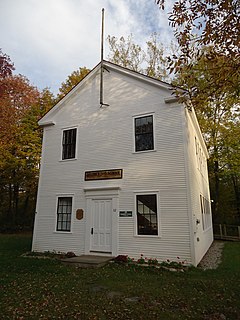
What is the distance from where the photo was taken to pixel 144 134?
10625 millimetres

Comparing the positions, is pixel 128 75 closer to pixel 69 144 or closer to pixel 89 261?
pixel 69 144

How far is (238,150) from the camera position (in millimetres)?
22172

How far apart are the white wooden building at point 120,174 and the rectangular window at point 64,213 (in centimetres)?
5

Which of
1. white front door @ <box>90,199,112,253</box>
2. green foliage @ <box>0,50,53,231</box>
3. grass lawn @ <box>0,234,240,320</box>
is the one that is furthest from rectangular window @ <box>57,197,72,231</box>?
green foliage @ <box>0,50,53,231</box>

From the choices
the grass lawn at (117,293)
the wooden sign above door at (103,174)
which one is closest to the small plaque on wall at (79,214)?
the wooden sign above door at (103,174)

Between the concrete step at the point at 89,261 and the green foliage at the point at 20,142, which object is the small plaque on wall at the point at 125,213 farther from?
the green foliage at the point at 20,142

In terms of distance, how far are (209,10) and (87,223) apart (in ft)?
29.2

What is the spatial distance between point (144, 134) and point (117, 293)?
6.67m

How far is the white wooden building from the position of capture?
9.31m

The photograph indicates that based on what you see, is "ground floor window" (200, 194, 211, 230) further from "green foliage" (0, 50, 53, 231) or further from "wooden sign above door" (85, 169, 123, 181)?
"green foliage" (0, 50, 53, 231)

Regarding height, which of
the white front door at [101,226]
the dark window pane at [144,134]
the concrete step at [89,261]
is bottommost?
the concrete step at [89,261]

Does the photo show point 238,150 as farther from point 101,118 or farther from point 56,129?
point 56,129

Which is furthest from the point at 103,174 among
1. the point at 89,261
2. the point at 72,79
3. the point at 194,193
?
the point at 72,79

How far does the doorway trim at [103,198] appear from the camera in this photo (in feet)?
32.8
